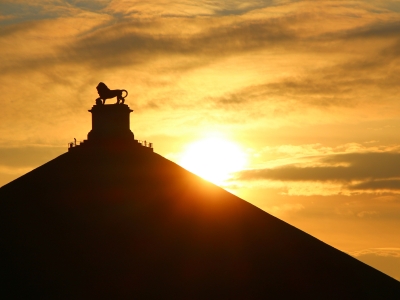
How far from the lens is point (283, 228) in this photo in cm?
5994

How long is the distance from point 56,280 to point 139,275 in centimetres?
406

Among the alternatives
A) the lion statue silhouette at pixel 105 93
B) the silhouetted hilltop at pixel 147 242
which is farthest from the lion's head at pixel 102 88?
the silhouetted hilltop at pixel 147 242

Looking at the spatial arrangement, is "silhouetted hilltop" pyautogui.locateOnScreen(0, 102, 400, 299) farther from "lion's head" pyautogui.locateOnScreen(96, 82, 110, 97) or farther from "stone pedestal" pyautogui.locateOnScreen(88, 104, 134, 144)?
"lion's head" pyautogui.locateOnScreen(96, 82, 110, 97)

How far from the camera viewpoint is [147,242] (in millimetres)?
54844

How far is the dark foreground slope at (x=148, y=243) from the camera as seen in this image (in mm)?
52781

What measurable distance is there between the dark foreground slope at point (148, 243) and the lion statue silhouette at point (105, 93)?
3.17 meters

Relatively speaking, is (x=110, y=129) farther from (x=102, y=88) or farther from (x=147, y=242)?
(x=147, y=242)

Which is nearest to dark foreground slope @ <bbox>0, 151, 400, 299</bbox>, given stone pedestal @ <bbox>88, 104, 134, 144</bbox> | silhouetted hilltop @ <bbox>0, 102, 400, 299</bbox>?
silhouetted hilltop @ <bbox>0, 102, 400, 299</bbox>

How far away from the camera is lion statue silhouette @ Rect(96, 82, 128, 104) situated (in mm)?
59562

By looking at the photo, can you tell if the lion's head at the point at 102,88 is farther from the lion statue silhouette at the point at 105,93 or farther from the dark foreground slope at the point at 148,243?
the dark foreground slope at the point at 148,243

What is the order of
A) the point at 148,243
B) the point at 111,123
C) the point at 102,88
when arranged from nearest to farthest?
1. the point at 148,243
2. the point at 102,88
3. the point at 111,123

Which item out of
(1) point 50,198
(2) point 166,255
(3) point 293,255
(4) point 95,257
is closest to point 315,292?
(3) point 293,255

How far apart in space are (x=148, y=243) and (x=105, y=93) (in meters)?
9.81

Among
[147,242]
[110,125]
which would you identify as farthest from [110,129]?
[147,242]
